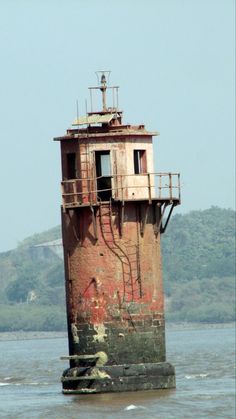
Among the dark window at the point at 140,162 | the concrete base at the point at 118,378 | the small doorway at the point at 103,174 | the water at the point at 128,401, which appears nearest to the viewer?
the water at the point at 128,401

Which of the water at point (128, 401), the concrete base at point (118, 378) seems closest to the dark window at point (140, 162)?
the concrete base at point (118, 378)

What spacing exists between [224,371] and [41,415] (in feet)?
78.9

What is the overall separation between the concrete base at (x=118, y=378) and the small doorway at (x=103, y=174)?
425 centimetres

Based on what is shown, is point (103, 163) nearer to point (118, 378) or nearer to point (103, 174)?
point (103, 174)

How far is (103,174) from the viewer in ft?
156

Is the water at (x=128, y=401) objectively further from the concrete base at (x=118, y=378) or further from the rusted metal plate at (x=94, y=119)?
the rusted metal plate at (x=94, y=119)

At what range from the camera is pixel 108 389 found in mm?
46719

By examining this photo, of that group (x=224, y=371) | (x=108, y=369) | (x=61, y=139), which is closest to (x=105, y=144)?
(x=61, y=139)

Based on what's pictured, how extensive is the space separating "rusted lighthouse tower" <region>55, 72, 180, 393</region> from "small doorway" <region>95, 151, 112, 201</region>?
0.02m

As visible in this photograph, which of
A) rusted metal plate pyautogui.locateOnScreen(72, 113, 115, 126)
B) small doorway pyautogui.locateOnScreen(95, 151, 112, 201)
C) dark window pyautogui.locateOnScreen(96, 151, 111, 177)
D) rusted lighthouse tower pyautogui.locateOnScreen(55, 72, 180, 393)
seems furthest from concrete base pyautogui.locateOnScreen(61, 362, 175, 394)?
rusted metal plate pyautogui.locateOnScreen(72, 113, 115, 126)

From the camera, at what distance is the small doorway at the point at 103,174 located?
156 ft

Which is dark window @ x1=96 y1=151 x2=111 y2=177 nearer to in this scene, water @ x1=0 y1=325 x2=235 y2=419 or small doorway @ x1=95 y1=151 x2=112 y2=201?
small doorway @ x1=95 y1=151 x2=112 y2=201

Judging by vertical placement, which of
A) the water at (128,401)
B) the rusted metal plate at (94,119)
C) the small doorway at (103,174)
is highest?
the rusted metal plate at (94,119)

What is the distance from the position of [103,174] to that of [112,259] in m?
2.15
